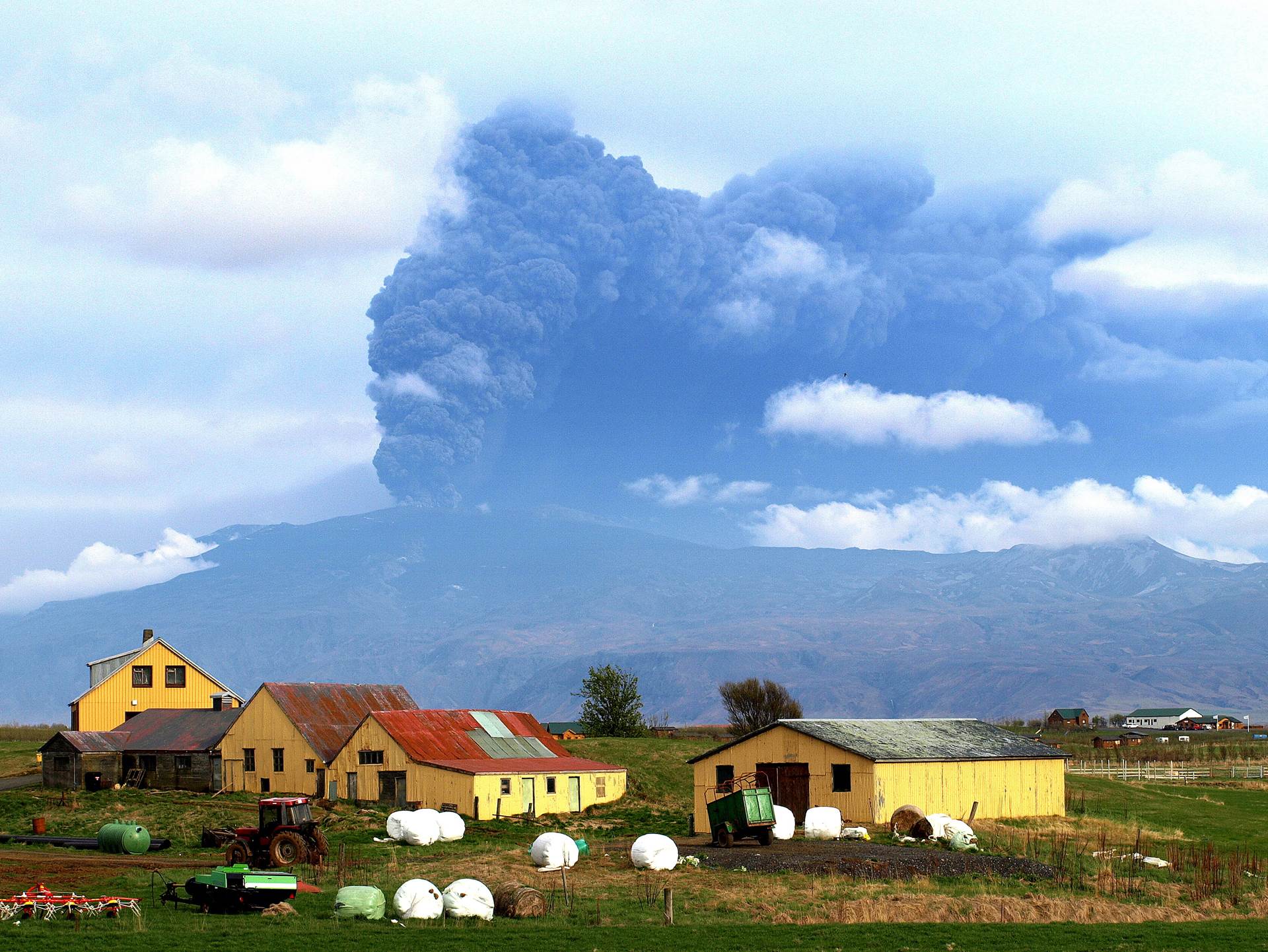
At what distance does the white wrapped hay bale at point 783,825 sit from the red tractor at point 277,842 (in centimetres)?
1585

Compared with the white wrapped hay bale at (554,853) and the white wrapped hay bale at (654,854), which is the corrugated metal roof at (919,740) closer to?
the white wrapped hay bale at (654,854)

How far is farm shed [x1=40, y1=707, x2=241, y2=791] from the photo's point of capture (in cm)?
7650

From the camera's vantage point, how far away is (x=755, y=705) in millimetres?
121500

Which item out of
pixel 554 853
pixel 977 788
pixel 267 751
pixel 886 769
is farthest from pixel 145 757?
pixel 977 788

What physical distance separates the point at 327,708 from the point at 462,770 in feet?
51.2

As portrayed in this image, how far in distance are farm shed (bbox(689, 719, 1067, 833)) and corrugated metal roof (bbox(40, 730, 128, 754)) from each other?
Result: 34.1 metres

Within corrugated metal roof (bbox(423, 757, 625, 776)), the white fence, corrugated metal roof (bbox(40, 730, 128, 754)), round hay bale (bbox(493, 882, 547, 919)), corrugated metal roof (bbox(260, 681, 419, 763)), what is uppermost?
corrugated metal roof (bbox(260, 681, 419, 763))

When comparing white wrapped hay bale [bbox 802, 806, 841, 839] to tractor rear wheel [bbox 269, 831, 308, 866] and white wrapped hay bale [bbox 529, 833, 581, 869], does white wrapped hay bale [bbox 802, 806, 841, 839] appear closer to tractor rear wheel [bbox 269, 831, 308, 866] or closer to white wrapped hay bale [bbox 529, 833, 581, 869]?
white wrapped hay bale [bbox 529, 833, 581, 869]

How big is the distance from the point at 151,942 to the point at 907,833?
97.9ft

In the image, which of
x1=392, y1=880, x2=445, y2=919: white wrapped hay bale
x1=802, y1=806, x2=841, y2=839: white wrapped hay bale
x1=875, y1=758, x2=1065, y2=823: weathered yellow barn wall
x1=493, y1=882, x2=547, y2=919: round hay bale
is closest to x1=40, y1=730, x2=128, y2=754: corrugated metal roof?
x1=802, y1=806, x2=841, y2=839: white wrapped hay bale

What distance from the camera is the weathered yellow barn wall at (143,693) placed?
87.7 meters

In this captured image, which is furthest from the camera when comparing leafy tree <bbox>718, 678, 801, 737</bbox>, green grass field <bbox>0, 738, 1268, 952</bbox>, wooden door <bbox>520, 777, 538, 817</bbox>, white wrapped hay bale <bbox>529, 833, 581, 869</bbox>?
leafy tree <bbox>718, 678, 801, 737</bbox>

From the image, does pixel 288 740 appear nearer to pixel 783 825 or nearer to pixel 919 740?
pixel 919 740

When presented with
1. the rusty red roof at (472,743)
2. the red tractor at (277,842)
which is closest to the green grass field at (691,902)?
the red tractor at (277,842)
